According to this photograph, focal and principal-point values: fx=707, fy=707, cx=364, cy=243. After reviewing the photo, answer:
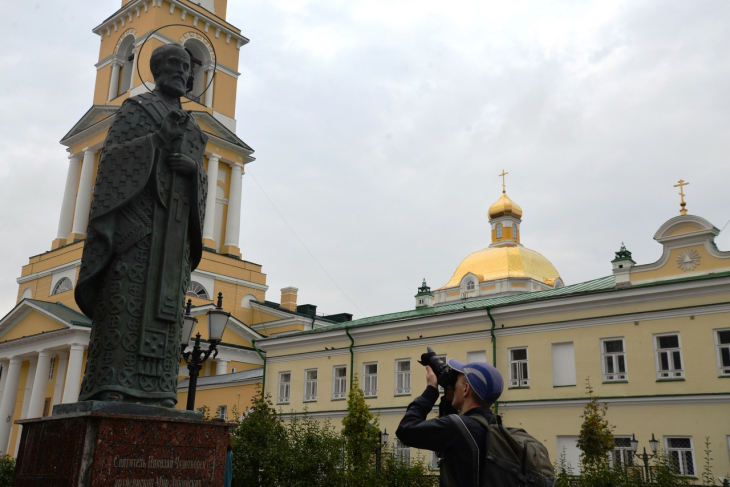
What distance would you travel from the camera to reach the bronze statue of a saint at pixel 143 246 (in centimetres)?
613

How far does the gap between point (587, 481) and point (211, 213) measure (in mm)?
35122

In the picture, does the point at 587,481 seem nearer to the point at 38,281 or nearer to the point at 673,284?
the point at 673,284

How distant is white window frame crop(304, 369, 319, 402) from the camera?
30.2 metres

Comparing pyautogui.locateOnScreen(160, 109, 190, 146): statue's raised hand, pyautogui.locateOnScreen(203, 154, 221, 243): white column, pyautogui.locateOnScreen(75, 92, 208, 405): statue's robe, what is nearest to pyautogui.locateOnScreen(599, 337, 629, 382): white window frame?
pyautogui.locateOnScreen(75, 92, 208, 405): statue's robe

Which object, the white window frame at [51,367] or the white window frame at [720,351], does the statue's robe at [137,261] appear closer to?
the white window frame at [720,351]

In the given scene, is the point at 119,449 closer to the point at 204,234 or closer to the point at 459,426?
the point at 459,426

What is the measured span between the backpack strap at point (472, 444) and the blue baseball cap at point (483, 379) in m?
0.21

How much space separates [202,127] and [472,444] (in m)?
45.5

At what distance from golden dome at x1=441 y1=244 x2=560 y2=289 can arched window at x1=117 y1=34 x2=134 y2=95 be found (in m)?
33.7

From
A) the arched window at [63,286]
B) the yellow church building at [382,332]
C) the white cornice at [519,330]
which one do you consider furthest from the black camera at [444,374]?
the arched window at [63,286]

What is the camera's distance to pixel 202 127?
153 ft

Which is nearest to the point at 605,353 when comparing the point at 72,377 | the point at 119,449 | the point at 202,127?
the point at 119,449

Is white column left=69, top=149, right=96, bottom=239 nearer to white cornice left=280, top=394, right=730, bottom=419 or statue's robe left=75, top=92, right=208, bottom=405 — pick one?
white cornice left=280, top=394, right=730, bottom=419

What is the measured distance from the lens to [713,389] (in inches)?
797
